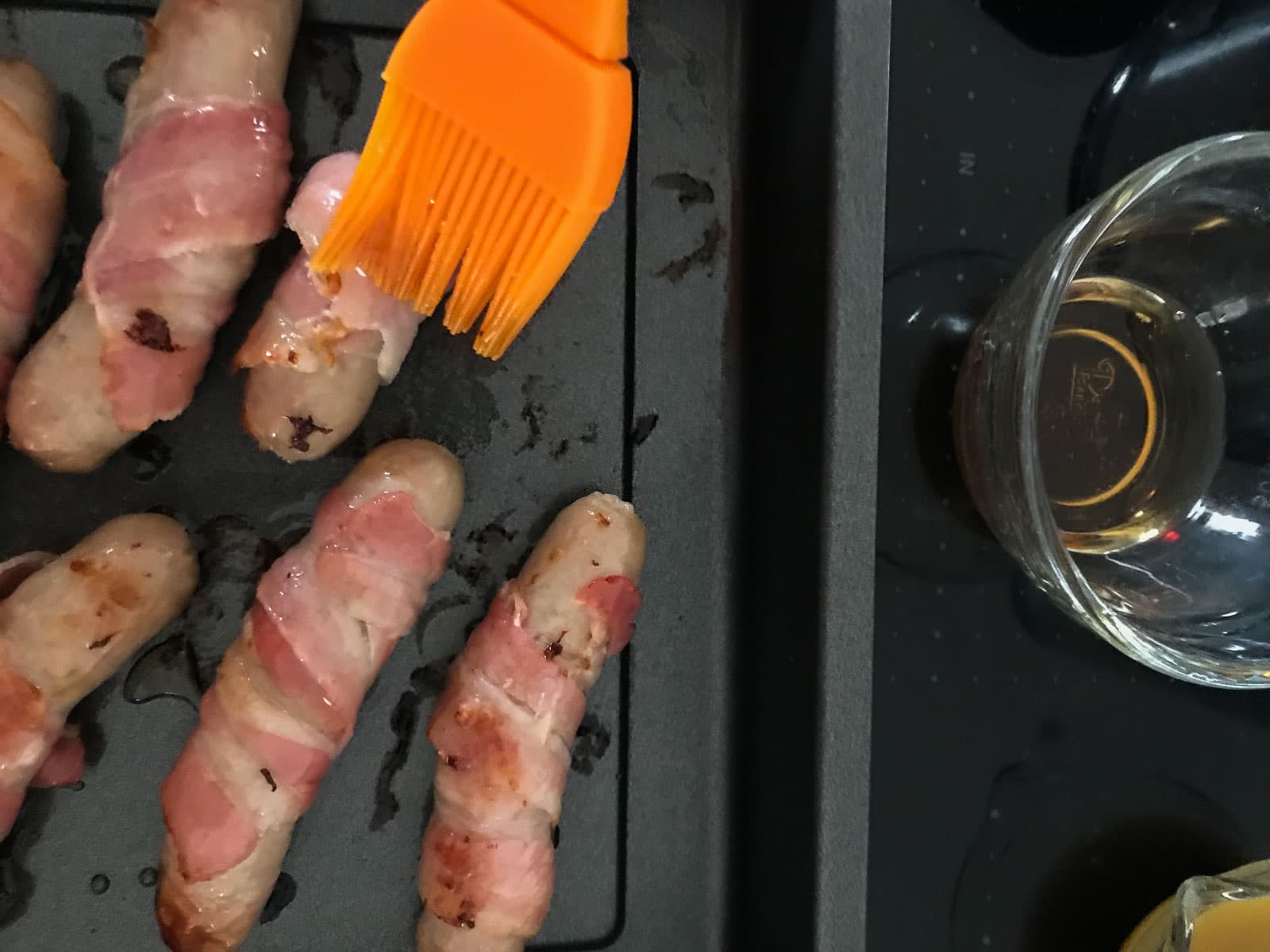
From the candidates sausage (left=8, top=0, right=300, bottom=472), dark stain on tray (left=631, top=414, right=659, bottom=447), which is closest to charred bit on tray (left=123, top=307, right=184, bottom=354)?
sausage (left=8, top=0, right=300, bottom=472)

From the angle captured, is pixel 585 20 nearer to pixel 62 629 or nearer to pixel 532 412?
pixel 532 412

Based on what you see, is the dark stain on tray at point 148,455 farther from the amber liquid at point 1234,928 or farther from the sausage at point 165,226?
the amber liquid at point 1234,928

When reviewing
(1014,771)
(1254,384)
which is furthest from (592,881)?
(1254,384)

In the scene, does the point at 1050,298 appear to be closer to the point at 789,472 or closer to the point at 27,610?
the point at 789,472

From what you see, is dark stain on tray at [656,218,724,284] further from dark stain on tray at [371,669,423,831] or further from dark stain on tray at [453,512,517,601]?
dark stain on tray at [371,669,423,831]


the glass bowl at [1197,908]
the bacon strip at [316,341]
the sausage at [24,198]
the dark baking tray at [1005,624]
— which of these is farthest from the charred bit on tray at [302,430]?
the glass bowl at [1197,908]

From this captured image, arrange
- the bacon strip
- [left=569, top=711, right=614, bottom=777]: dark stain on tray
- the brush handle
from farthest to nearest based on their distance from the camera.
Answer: [left=569, top=711, right=614, bottom=777]: dark stain on tray → the bacon strip → the brush handle
